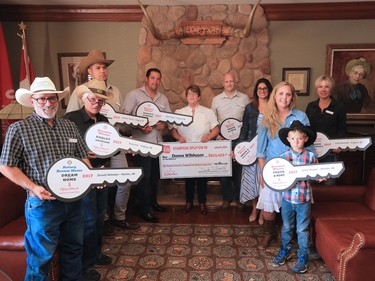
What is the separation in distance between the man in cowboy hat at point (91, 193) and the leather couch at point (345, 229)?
5.52ft

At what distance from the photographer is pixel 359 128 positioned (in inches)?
157

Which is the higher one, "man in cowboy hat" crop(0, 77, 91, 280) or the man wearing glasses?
the man wearing glasses

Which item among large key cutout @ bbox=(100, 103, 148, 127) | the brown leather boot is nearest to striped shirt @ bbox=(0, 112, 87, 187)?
large key cutout @ bbox=(100, 103, 148, 127)

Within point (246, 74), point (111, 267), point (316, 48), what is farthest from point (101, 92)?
point (316, 48)

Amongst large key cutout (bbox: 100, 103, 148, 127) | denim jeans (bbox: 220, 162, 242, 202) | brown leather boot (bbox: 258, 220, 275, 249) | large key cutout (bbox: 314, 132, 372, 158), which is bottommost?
brown leather boot (bbox: 258, 220, 275, 249)

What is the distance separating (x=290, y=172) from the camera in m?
2.23

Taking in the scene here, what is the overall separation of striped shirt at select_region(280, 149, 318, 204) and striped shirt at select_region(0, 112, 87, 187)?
5.05ft

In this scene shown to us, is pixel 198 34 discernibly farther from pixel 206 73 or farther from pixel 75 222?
pixel 75 222

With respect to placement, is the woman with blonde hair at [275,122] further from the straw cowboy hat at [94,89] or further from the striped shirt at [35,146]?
the striped shirt at [35,146]

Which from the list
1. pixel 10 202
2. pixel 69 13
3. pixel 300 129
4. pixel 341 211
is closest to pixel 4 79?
pixel 69 13

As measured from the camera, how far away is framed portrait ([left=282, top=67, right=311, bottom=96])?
415 cm

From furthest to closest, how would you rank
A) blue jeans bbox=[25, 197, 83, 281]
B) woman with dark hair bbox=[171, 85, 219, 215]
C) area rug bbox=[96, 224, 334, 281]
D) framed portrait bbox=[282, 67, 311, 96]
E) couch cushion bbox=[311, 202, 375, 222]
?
framed portrait bbox=[282, 67, 311, 96], woman with dark hair bbox=[171, 85, 219, 215], couch cushion bbox=[311, 202, 375, 222], area rug bbox=[96, 224, 334, 281], blue jeans bbox=[25, 197, 83, 281]

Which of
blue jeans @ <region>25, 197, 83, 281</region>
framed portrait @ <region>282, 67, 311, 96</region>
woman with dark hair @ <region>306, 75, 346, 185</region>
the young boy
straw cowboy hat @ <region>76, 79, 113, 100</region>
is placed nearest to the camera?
blue jeans @ <region>25, 197, 83, 281</region>

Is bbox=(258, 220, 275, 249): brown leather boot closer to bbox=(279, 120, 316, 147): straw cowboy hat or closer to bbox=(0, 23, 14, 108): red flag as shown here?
bbox=(279, 120, 316, 147): straw cowboy hat
